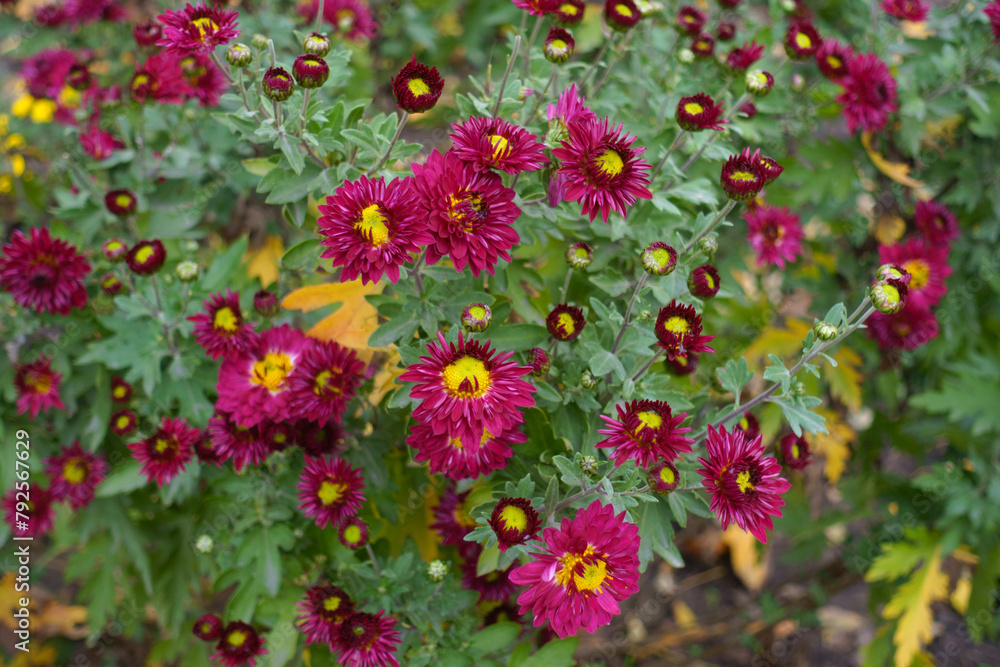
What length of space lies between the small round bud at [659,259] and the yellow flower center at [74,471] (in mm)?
1536

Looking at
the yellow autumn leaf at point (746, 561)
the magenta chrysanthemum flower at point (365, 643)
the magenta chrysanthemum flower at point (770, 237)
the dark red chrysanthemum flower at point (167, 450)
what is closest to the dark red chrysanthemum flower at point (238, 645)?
the magenta chrysanthemum flower at point (365, 643)

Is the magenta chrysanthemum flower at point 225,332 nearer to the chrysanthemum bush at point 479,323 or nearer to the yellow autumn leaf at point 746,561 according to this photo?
the chrysanthemum bush at point 479,323

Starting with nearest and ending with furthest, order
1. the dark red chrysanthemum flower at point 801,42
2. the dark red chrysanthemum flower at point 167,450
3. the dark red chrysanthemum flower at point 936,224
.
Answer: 1. the dark red chrysanthemum flower at point 167,450
2. the dark red chrysanthemum flower at point 801,42
3. the dark red chrysanthemum flower at point 936,224

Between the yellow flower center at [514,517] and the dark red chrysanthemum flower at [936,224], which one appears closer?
the yellow flower center at [514,517]

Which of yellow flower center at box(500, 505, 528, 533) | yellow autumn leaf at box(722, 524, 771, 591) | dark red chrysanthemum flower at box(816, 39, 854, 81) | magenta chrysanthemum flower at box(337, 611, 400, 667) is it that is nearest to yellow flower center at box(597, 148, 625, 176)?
yellow flower center at box(500, 505, 528, 533)

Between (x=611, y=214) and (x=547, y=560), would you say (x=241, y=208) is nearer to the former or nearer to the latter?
(x=611, y=214)

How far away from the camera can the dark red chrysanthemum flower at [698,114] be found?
1.35 meters

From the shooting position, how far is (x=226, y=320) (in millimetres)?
1460

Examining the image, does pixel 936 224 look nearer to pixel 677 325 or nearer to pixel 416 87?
pixel 677 325

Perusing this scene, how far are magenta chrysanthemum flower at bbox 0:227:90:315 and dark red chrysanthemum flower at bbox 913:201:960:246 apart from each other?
2355 mm

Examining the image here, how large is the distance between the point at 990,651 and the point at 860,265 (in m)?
1.85

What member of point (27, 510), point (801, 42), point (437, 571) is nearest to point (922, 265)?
point (801, 42)

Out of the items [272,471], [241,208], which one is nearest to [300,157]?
[272,471]

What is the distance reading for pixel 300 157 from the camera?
1307mm
